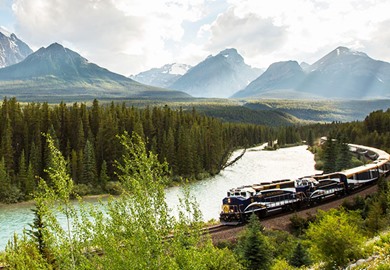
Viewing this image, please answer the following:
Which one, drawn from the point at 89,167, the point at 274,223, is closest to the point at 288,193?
the point at 274,223

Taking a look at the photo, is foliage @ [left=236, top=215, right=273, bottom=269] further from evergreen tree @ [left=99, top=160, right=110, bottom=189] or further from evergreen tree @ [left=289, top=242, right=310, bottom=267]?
evergreen tree @ [left=99, top=160, right=110, bottom=189]

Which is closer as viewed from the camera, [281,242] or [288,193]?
[281,242]

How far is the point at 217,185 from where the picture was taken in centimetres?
7112

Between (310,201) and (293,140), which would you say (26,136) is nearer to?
(310,201)

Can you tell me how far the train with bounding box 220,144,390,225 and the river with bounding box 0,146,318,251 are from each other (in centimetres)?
631

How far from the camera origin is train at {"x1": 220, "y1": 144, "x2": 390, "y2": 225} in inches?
1475

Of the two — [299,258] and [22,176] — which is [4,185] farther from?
[299,258]

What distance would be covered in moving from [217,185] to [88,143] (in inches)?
1042

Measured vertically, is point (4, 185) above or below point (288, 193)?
below

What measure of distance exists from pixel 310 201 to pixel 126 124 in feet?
167

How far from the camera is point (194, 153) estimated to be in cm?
8444

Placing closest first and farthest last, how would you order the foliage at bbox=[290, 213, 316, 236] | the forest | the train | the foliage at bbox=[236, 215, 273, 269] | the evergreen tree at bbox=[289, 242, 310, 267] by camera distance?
the evergreen tree at bbox=[289, 242, 310, 267] < the foliage at bbox=[236, 215, 273, 269] < the foliage at bbox=[290, 213, 316, 236] < the train < the forest

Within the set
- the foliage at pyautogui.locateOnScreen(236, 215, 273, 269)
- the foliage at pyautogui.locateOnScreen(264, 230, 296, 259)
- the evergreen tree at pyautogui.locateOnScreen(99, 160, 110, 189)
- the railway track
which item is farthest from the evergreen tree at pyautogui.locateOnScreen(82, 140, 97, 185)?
the foliage at pyautogui.locateOnScreen(236, 215, 273, 269)

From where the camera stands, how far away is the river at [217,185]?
46.7 m
